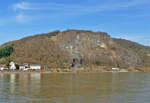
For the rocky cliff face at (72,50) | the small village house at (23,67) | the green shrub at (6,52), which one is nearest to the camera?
the small village house at (23,67)

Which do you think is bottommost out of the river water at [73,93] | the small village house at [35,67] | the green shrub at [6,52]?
the river water at [73,93]

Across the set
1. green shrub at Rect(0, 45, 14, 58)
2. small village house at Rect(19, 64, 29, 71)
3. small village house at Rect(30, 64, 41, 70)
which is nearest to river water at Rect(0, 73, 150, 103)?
small village house at Rect(19, 64, 29, 71)

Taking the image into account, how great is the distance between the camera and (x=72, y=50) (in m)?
142

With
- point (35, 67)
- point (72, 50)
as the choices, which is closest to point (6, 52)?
point (35, 67)

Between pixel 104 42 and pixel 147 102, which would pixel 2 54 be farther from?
pixel 147 102

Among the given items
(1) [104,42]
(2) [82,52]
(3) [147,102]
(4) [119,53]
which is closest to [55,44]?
(2) [82,52]

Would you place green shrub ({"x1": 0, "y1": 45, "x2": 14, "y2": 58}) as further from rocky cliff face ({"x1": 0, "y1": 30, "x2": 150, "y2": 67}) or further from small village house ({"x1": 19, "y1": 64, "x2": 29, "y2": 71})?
small village house ({"x1": 19, "y1": 64, "x2": 29, "y2": 71})

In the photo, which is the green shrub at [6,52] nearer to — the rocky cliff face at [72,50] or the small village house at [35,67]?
the rocky cliff face at [72,50]

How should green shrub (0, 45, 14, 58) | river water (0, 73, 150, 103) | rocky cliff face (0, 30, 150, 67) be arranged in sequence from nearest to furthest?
1. river water (0, 73, 150, 103)
2. green shrub (0, 45, 14, 58)
3. rocky cliff face (0, 30, 150, 67)

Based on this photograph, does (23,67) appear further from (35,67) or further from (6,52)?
(6,52)

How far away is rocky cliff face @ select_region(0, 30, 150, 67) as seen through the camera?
129250 mm

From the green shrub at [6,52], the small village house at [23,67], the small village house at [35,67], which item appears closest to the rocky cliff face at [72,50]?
the green shrub at [6,52]

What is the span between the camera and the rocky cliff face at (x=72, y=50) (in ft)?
424

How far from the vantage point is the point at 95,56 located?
142 m
